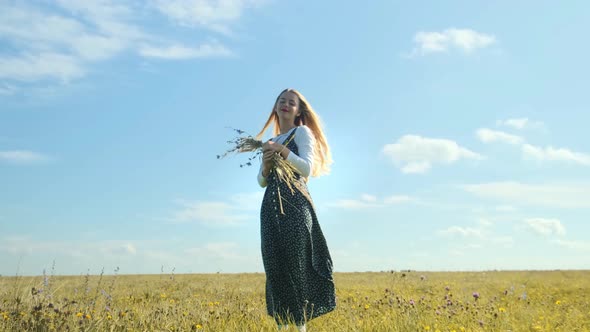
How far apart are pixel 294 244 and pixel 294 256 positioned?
0.38 feet

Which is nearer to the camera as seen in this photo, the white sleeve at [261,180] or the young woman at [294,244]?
the young woman at [294,244]

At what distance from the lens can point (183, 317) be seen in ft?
17.2

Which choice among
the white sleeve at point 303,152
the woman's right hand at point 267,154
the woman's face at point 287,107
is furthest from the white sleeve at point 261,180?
the woman's face at point 287,107

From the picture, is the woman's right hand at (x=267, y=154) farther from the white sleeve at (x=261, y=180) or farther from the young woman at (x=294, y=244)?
the white sleeve at (x=261, y=180)

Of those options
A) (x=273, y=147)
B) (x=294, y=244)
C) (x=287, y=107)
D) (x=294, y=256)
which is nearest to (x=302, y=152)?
(x=273, y=147)

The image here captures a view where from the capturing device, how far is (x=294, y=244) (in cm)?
512

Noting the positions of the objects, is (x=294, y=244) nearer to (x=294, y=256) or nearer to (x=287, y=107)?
(x=294, y=256)

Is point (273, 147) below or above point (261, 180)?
above

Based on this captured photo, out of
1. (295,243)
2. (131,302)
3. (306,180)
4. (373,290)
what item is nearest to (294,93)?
(306,180)

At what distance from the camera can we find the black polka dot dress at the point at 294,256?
5156 mm

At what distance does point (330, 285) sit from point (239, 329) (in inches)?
42.7

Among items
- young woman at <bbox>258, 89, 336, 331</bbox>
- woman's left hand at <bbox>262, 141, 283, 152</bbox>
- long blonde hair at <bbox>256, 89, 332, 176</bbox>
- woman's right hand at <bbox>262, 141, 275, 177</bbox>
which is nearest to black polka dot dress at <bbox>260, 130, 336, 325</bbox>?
young woman at <bbox>258, 89, 336, 331</bbox>

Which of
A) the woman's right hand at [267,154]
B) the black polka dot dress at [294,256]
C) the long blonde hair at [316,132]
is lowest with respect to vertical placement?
the black polka dot dress at [294,256]

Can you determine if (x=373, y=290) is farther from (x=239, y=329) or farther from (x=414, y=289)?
(x=239, y=329)
